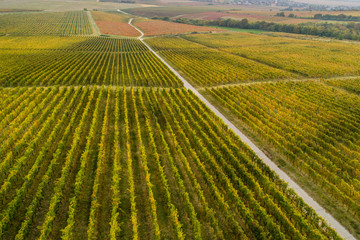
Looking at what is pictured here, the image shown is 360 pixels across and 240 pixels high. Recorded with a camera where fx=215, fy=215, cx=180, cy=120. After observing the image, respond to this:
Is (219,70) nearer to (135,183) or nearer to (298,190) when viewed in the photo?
(298,190)

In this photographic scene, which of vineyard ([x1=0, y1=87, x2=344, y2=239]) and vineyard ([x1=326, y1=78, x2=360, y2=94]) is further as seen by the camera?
vineyard ([x1=326, y1=78, x2=360, y2=94])

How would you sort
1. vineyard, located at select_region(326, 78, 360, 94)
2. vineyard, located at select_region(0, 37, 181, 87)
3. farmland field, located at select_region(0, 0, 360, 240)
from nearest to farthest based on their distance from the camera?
farmland field, located at select_region(0, 0, 360, 240), vineyard, located at select_region(0, 37, 181, 87), vineyard, located at select_region(326, 78, 360, 94)

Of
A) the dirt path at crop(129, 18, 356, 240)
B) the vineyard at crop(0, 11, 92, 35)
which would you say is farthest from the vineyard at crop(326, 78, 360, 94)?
the vineyard at crop(0, 11, 92, 35)

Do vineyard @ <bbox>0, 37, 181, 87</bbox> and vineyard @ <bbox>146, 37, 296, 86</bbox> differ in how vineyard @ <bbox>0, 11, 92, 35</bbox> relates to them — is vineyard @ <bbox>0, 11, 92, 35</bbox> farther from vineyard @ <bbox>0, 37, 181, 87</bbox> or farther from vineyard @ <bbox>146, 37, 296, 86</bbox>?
vineyard @ <bbox>146, 37, 296, 86</bbox>

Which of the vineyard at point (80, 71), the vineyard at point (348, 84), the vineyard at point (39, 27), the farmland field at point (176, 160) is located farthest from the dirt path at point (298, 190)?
the vineyard at point (39, 27)

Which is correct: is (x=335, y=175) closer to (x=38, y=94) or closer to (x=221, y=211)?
(x=221, y=211)

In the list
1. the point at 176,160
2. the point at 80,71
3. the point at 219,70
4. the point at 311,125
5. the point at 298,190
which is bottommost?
the point at 298,190

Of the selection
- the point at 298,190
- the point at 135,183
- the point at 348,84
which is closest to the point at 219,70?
the point at 348,84
